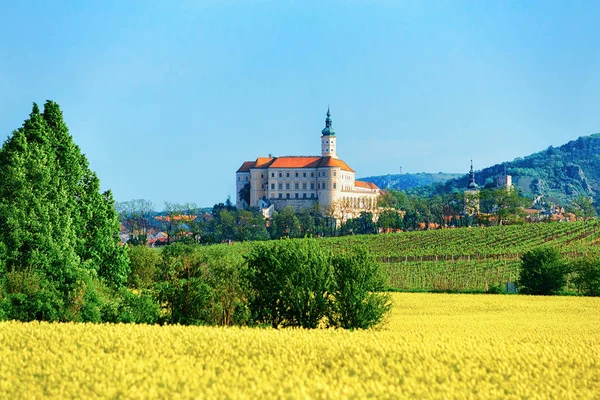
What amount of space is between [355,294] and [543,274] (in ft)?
123

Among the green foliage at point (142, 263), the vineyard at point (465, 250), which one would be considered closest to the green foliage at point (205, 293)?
the vineyard at point (465, 250)

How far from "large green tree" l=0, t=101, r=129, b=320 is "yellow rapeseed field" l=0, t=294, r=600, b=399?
545 inches

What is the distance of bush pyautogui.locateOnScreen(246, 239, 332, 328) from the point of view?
40844 mm

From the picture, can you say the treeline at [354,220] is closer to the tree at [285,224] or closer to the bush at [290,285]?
the tree at [285,224]

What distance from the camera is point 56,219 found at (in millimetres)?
45188

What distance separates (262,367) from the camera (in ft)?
69.9

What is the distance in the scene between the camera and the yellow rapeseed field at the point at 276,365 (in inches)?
732

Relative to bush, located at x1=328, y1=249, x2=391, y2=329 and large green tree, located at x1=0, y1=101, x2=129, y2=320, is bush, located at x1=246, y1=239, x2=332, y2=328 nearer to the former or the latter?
bush, located at x1=328, y1=249, x2=391, y2=329

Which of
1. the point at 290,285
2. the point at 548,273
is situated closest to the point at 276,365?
the point at 290,285

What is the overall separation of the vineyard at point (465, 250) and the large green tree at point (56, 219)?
21.0m

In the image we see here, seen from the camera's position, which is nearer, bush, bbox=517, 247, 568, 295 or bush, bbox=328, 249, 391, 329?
bush, bbox=328, 249, 391, 329

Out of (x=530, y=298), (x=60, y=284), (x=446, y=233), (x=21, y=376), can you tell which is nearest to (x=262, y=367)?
(x=21, y=376)

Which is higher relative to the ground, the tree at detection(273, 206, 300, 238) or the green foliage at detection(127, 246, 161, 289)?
the tree at detection(273, 206, 300, 238)

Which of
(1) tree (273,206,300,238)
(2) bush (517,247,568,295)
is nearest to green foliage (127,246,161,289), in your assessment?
(2) bush (517,247,568,295)
